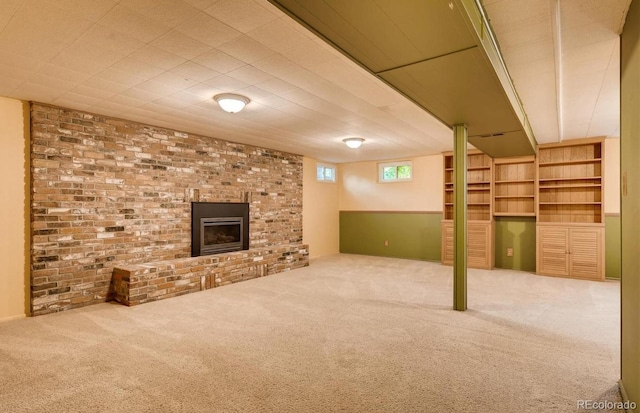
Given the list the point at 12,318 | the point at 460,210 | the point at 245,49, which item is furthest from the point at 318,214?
the point at 245,49

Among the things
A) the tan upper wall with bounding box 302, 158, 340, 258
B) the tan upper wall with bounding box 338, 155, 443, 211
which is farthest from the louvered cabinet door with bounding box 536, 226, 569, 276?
the tan upper wall with bounding box 302, 158, 340, 258

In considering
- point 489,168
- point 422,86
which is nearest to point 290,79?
point 422,86

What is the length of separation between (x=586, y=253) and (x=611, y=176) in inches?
56.1

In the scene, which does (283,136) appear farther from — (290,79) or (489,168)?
(489,168)

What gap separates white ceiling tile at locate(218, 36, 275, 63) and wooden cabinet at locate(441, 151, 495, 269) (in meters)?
5.50

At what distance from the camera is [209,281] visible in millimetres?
4922

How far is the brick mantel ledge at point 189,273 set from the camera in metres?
4.11

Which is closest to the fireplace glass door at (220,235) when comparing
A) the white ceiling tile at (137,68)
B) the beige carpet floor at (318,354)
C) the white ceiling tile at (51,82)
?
the beige carpet floor at (318,354)

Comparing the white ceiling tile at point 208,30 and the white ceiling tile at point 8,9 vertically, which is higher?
the white ceiling tile at point 8,9

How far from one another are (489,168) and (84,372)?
7.04m

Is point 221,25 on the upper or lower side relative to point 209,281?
upper

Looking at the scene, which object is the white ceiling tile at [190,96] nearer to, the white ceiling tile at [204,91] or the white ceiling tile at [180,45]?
the white ceiling tile at [204,91]

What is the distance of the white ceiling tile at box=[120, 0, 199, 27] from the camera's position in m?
1.97

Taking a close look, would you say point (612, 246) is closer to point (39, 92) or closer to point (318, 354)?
point (318, 354)
